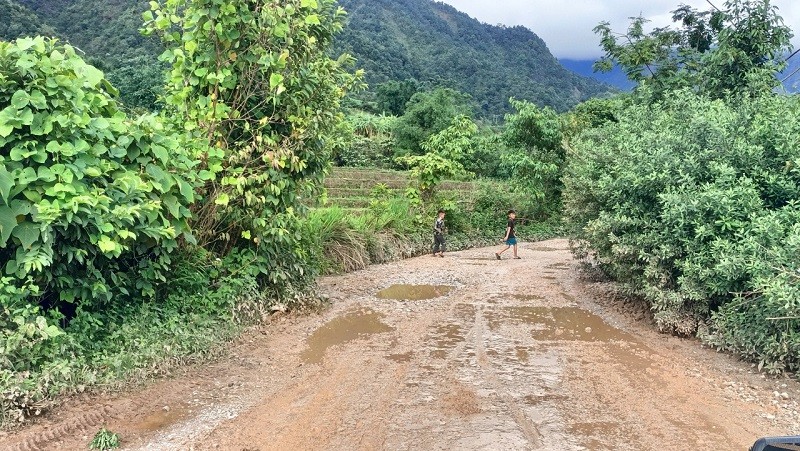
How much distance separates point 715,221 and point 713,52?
15.9 feet

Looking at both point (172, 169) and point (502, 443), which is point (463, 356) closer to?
point (502, 443)

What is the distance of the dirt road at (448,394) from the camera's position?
436 cm

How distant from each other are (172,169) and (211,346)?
76.2 inches

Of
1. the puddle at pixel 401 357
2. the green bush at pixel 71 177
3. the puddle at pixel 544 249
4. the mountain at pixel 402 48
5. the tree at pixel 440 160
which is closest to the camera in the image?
the green bush at pixel 71 177

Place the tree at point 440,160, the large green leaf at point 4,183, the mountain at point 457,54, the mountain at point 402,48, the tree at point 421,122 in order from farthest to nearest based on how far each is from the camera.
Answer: the mountain at point 457,54
the mountain at point 402,48
the tree at point 421,122
the tree at point 440,160
the large green leaf at point 4,183

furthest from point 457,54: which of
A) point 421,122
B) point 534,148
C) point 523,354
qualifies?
point 523,354

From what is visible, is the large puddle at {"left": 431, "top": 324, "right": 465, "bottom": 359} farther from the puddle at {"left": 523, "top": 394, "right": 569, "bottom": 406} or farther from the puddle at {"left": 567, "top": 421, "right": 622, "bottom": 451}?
the puddle at {"left": 567, "top": 421, "right": 622, "bottom": 451}

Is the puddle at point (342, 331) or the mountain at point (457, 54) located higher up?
the mountain at point (457, 54)

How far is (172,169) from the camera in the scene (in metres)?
5.86

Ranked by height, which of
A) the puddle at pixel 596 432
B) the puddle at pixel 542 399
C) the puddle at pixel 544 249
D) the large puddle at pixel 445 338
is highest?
the puddle at pixel 596 432

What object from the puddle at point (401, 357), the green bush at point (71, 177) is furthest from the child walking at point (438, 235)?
the green bush at point (71, 177)

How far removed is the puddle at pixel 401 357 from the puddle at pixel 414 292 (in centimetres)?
337

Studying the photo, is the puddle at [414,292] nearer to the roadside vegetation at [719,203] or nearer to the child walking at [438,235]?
the roadside vegetation at [719,203]

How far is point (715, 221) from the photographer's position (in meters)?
6.86
